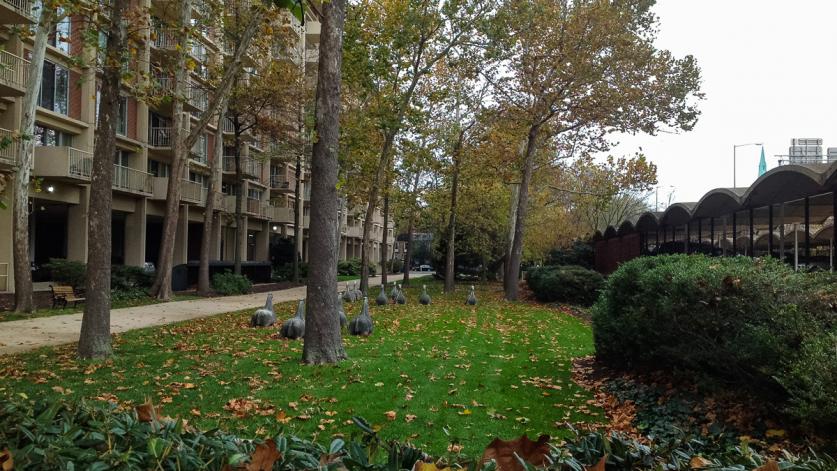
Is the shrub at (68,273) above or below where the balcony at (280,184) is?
below

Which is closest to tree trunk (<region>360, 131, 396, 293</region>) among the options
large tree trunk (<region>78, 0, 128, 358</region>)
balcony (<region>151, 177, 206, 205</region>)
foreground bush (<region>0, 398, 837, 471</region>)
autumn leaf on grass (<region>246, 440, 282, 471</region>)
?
balcony (<region>151, 177, 206, 205</region>)

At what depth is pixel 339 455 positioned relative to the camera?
2010mm

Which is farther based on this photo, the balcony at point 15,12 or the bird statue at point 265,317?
the balcony at point 15,12

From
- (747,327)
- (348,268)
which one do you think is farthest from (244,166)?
(747,327)

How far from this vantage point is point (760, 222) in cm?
2117

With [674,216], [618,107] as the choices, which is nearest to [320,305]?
[618,107]

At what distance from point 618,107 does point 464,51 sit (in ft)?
19.6

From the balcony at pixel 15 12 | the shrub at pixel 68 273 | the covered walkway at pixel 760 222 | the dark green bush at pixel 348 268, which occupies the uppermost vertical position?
the balcony at pixel 15 12

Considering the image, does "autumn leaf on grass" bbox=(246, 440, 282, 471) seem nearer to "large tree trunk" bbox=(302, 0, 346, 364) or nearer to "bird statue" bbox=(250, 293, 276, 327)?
"large tree trunk" bbox=(302, 0, 346, 364)

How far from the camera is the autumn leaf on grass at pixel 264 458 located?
1.78 meters

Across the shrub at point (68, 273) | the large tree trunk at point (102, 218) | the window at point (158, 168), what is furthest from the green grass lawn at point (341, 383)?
the window at point (158, 168)

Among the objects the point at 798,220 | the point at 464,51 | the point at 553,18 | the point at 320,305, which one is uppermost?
the point at 553,18

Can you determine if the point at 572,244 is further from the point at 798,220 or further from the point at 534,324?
the point at 534,324

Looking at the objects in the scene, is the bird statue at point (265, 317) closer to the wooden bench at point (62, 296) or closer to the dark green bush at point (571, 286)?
the wooden bench at point (62, 296)
